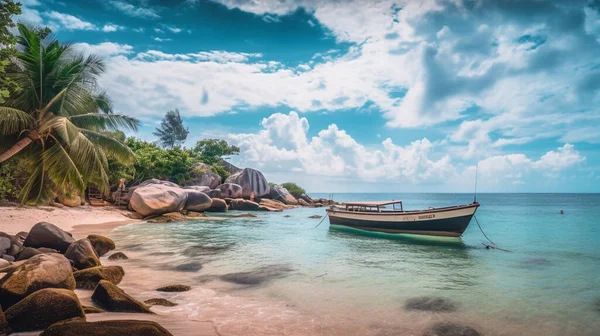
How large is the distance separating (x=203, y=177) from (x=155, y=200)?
13.3 metres

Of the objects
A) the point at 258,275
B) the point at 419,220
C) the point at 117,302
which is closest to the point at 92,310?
the point at 117,302

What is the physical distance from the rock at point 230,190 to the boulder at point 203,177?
1.39 metres

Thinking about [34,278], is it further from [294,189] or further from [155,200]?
[294,189]

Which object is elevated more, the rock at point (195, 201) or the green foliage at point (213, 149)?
the green foliage at point (213, 149)

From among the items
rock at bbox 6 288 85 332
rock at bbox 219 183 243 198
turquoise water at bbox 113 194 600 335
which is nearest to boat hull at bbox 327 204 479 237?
turquoise water at bbox 113 194 600 335

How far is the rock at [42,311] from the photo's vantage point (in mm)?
4742

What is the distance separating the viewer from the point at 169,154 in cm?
3638

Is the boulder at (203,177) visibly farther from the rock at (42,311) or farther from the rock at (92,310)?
the rock at (42,311)

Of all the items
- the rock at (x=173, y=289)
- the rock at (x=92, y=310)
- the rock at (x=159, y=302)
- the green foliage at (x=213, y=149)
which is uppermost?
the green foliage at (x=213, y=149)

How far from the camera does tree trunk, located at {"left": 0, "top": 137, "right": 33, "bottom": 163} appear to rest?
1063cm

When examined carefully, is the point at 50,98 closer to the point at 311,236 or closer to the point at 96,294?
the point at 96,294

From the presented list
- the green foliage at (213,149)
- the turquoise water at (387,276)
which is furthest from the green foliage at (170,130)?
the turquoise water at (387,276)

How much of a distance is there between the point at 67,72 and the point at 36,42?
4.12 feet

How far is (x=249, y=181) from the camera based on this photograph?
137 ft
